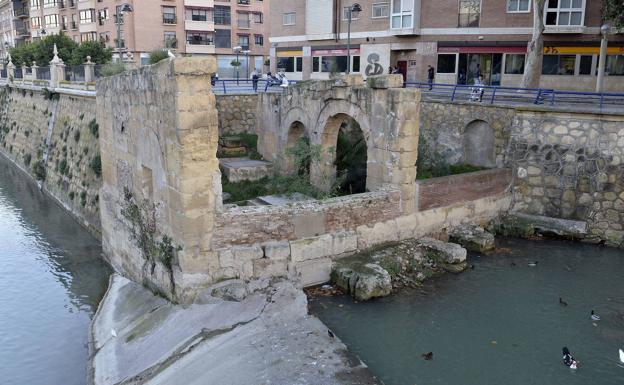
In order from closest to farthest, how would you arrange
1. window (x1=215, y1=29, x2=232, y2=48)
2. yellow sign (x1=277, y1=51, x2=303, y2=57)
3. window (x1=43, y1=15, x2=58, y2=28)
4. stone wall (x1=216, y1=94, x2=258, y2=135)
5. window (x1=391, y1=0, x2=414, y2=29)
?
1. stone wall (x1=216, y1=94, x2=258, y2=135)
2. window (x1=391, y1=0, x2=414, y2=29)
3. yellow sign (x1=277, y1=51, x2=303, y2=57)
4. window (x1=215, y1=29, x2=232, y2=48)
5. window (x1=43, y1=15, x2=58, y2=28)

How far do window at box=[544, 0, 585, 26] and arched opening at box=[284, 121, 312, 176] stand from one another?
54.5 ft

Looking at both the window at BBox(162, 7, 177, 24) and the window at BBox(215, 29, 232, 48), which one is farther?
the window at BBox(215, 29, 232, 48)

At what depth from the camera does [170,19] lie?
46125mm

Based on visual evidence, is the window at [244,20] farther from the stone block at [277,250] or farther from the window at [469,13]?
the stone block at [277,250]

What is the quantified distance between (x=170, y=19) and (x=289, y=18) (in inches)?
566

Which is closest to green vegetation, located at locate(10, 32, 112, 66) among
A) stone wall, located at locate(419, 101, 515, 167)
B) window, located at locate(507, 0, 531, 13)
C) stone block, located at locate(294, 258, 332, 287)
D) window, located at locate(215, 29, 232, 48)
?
window, located at locate(215, 29, 232, 48)

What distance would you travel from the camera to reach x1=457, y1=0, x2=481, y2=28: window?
27.9 metres

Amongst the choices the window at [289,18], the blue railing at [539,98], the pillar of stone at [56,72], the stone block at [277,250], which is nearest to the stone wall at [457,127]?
the blue railing at [539,98]

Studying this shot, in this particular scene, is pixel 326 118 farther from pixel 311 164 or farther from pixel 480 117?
pixel 480 117

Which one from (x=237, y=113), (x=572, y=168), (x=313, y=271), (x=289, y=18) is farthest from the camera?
(x=289, y=18)

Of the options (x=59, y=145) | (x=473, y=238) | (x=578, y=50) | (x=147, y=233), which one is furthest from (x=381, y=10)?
(x=147, y=233)

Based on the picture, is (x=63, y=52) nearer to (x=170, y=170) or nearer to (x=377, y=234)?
(x=170, y=170)

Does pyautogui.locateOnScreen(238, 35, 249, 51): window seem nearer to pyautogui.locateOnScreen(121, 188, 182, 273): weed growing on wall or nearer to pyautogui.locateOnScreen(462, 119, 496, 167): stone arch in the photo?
pyautogui.locateOnScreen(462, 119, 496, 167): stone arch

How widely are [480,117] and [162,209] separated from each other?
1075cm
